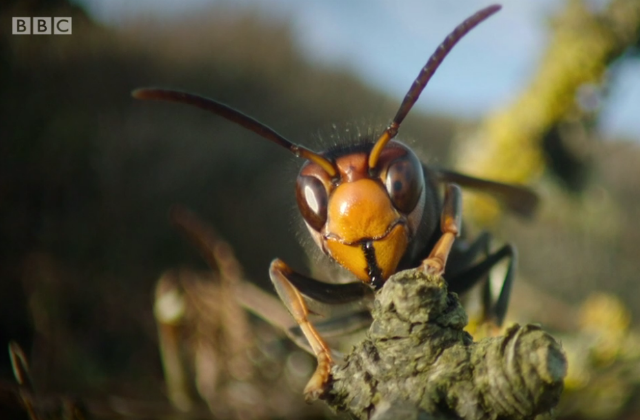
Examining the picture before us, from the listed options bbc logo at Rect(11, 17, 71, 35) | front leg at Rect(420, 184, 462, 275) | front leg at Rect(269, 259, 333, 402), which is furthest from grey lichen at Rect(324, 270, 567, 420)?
bbc logo at Rect(11, 17, 71, 35)

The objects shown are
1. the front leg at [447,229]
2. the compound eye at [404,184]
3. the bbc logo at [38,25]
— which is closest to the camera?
the front leg at [447,229]

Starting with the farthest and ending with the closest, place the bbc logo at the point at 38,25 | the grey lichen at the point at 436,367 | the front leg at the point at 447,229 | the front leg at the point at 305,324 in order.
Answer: the bbc logo at the point at 38,25
the front leg at the point at 447,229
the front leg at the point at 305,324
the grey lichen at the point at 436,367

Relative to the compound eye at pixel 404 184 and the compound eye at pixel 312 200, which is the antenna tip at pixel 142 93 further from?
the compound eye at pixel 404 184

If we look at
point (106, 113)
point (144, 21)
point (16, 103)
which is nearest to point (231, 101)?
point (144, 21)

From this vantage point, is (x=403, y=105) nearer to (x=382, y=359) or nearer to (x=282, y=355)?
(x=382, y=359)

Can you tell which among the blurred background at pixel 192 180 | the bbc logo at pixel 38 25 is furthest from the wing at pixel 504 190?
the bbc logo at pixel 38 25
